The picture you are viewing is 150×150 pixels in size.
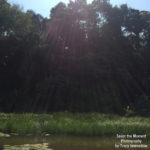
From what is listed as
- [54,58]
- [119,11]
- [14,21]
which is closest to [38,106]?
[54,58]

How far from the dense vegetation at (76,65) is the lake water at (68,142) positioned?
45.3 ft

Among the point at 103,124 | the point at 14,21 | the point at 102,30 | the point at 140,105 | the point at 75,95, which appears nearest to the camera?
the point at 103,124

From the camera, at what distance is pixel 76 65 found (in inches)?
1065

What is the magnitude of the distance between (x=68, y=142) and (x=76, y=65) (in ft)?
57.8

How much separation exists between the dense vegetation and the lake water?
543 inches

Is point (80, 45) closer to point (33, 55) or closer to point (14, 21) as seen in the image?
point (33, 55)

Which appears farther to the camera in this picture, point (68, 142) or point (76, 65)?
point (76, 65)

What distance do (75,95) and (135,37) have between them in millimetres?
14031

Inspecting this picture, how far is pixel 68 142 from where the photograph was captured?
9.84 meters

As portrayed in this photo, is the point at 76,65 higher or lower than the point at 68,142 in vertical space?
higher

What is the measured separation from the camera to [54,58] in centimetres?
2775

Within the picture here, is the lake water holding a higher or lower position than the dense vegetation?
lower

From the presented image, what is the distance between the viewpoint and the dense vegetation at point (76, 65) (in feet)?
85.6

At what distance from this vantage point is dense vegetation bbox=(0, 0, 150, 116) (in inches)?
1027
